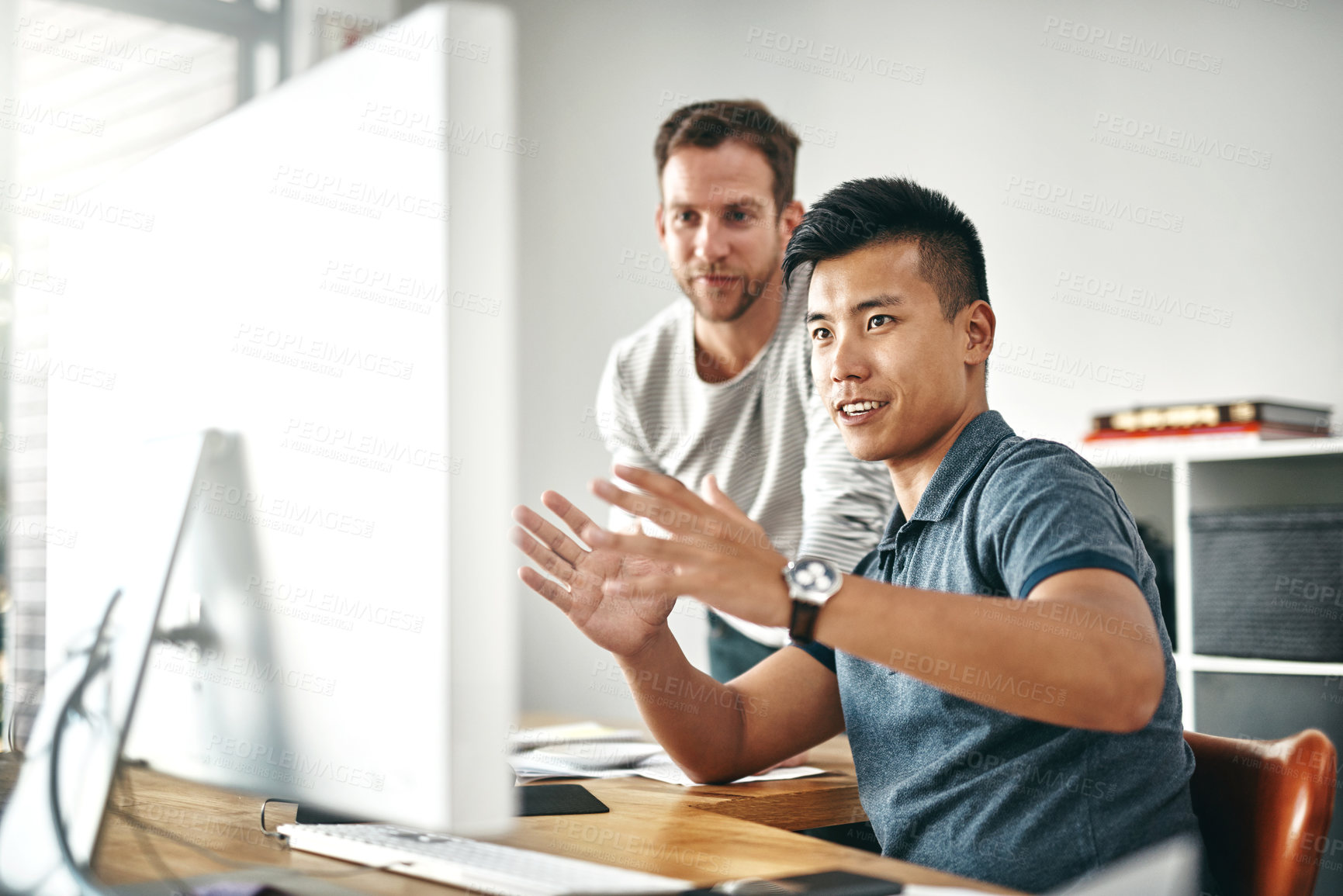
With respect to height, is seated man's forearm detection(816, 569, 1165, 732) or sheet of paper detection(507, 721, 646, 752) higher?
seated man's forearm detection(816, 569, 1165, 732)

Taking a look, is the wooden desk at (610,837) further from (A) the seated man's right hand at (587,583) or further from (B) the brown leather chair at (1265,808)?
(B) the brown leather chair at (1265,808)

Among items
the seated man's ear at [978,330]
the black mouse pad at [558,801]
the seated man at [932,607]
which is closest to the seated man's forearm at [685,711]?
the seated man at [932,607]

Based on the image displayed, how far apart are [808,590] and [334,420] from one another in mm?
385

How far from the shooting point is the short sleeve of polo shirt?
933 millimetres

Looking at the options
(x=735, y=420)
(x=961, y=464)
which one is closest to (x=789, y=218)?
(x=735, y=420)

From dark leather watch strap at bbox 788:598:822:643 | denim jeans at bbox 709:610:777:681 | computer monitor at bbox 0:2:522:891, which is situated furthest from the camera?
denim jeans at bbox 709:610:777:681

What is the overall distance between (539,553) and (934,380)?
0.48 meters

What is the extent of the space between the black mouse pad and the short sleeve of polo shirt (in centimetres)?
44

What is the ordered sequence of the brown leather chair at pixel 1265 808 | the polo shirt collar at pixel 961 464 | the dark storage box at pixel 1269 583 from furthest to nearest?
the dark storage box at pixel 1269 583 → the polo shirt collar at pixel 961 464 → the brown leather chair at pixel 1265 808

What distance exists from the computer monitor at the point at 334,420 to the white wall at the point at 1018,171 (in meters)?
2.70

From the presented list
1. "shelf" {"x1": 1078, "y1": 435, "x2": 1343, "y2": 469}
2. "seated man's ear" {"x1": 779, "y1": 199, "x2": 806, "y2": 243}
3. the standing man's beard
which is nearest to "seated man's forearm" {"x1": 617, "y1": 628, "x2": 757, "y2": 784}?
the standing man's beard

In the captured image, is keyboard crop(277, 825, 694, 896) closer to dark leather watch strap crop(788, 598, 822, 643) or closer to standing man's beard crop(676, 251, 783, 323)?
dark leather watch strap crop(788, 598, 822, 643)

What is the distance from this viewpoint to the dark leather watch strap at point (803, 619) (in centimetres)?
84

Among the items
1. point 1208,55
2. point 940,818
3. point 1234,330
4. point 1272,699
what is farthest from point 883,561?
point 1208,55
